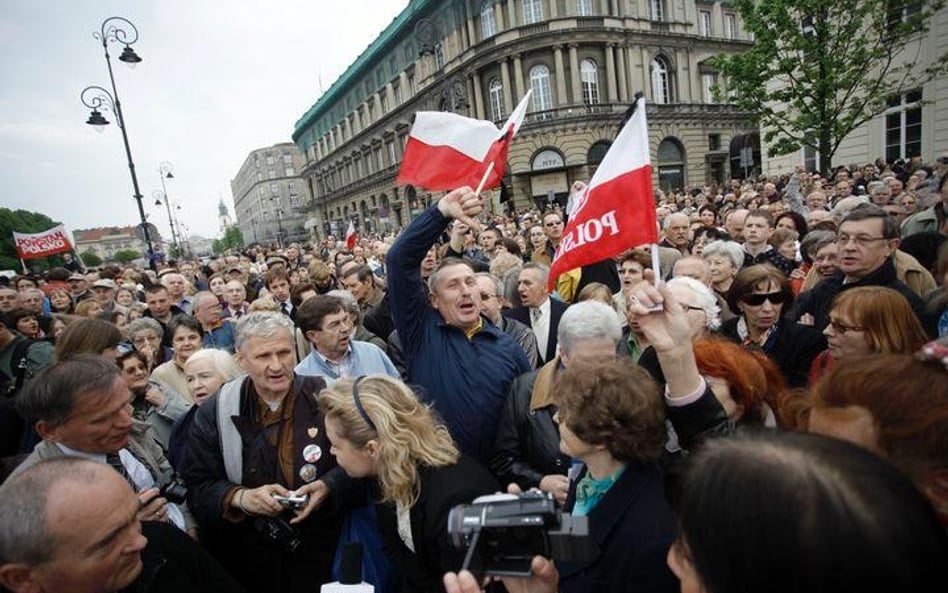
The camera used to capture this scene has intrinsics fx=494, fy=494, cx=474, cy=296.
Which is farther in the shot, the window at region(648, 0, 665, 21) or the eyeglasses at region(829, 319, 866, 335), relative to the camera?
the window at region(648, 0, 665, 21)

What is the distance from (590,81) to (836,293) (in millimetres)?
30700

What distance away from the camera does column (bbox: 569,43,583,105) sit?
30.0 metres

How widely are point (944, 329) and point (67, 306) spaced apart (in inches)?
421

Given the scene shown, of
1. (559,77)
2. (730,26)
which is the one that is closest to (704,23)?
(730,26)

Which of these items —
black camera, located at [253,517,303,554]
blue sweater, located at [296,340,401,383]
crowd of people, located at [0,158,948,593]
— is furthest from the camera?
blue sweater, located at [296,340,401,383]

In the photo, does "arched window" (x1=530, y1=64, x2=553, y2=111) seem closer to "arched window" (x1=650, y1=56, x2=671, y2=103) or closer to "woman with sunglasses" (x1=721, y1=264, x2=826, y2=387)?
"arched window" (x1=650, y1=56, x2=671, y2=103)

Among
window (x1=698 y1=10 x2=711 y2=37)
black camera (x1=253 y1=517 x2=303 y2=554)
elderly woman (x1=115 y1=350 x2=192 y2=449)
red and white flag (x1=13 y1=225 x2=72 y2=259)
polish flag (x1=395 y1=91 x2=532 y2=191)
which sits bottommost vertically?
black camera (x1=253 y1=517 x2=303 y2=554)

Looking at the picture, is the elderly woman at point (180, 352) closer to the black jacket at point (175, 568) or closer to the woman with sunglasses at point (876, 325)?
the black jacket at point (175, 568)

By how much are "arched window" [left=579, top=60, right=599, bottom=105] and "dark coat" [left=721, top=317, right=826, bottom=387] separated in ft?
100

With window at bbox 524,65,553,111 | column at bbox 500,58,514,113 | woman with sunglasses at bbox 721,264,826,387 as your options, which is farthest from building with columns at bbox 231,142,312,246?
woman with sunglasses at bbox 721,264,826,387

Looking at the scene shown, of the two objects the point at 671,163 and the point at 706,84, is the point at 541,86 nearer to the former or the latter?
the point at 671,163

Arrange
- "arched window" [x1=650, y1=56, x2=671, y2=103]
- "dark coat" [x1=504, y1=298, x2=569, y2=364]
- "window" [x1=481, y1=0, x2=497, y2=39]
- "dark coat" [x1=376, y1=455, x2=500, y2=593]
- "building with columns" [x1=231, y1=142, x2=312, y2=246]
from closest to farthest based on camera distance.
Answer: "dark coat" [x1=376, y1=455, x2=500, y2=593]
"dark coat" [x1=504, y1=298, x2=569, y2=364]
"window" [x1=481, y1=0, x2=497, y2=39]
"arched window" [x1=650, y1=56, x2=671, y2=103]
"building with columns" [x1=231, y1=142, x2=312, y2=246]

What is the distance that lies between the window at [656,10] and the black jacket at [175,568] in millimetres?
37759

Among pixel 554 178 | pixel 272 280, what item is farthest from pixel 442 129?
pixel 554 178
